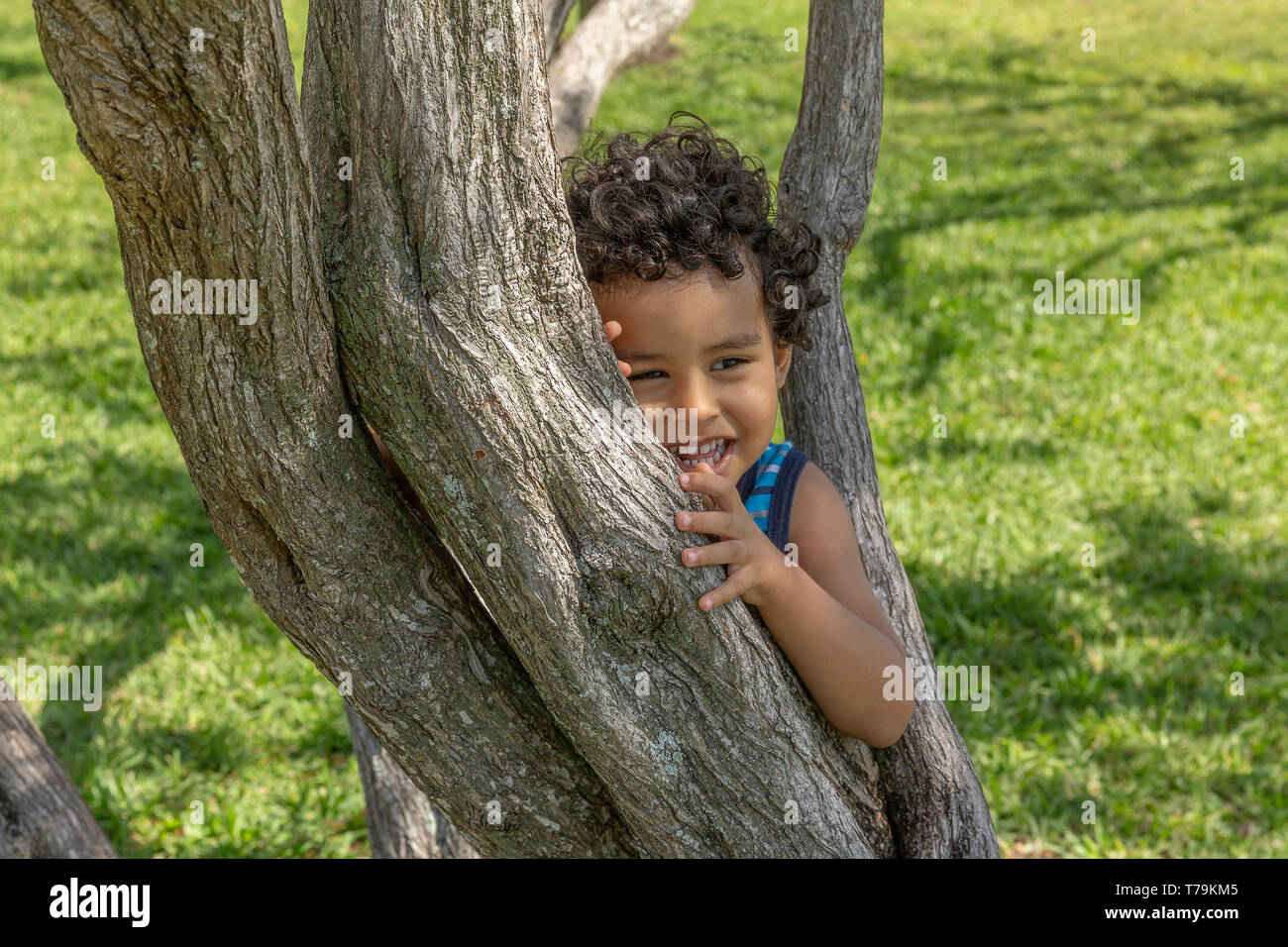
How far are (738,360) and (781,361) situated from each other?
399 millimetres

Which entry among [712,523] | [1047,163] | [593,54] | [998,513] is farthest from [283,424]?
[1047,163]

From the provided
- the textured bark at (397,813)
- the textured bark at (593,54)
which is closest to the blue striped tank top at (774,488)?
the textured bark at (397,813)

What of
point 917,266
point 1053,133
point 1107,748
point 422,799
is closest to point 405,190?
point 422,799

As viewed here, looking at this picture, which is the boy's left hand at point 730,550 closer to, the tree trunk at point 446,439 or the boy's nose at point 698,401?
the tree trunk at point 446,439

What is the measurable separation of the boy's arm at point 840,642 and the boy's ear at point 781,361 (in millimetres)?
480

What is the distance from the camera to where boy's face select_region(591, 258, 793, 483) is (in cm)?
186

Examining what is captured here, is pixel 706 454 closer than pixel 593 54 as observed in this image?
Yes

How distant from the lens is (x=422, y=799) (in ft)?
9.05

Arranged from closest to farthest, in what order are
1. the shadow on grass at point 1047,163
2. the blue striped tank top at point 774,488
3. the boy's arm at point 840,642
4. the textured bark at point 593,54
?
the boy's arm at point 840,642, the blue striped tank top at point 774,488, the textured bark at point 593,54, the shadow on grass at point 1047,163

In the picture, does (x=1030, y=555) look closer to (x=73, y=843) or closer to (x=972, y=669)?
(x=972, y=669)

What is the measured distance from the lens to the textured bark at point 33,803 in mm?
2410

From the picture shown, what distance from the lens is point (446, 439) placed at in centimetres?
142

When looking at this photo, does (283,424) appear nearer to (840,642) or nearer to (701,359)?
(701,359)
